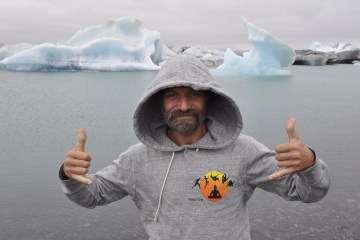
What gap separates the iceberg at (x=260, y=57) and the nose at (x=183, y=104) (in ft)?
60.8

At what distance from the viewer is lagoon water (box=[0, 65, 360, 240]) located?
3.49m

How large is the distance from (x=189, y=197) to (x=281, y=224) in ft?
7.77

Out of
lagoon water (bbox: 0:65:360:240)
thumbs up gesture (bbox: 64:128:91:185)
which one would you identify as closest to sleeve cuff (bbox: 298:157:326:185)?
thumbs up gesture (bbox: 64:128:91:185)

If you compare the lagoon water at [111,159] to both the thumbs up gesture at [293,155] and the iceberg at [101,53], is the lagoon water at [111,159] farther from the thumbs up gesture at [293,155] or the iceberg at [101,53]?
the iceberg at [101,53]

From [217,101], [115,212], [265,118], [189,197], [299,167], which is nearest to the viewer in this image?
[299,167]

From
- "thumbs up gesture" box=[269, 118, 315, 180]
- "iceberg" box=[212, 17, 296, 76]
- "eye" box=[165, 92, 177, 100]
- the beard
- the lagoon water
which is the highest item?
"iceberg" box=[212, 17, 296, 76]

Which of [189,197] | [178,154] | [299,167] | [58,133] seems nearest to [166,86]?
[178,154]

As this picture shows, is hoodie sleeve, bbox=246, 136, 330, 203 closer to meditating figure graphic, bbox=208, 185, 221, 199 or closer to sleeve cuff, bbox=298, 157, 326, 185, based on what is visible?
sleeve cuff, bbox=298, 157, 326, 185

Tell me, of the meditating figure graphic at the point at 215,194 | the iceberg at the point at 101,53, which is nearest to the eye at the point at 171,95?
the meditating figure graphic at the point at 215,194

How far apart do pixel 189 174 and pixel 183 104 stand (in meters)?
0.26

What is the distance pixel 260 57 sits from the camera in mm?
22203

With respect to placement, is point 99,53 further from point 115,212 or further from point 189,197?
point 189,197

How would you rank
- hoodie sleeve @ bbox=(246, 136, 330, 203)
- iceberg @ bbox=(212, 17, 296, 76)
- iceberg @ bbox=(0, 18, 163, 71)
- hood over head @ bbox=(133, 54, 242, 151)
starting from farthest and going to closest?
iceberg @ bbox=(0, 18, 163, 71), iceberg @ bbox=(212, 17, 296, 76), hood over head @ bbox=(133, 54, 242, 151), hoodie sleeve @ bbox=(246, 136, 330, 203)

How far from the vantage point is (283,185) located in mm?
1463
